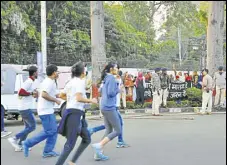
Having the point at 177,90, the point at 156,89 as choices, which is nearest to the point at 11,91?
the point at 156,89

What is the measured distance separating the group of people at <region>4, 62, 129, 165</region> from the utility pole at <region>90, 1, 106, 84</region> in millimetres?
8919

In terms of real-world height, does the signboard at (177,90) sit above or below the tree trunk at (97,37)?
below

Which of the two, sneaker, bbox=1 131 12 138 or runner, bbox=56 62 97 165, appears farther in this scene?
sneaker, bbox=1 131 12 138

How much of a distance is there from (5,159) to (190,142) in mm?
3739

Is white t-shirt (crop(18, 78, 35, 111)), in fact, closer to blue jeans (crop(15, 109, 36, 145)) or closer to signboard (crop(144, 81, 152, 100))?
blue jeans (crop(15, 109, 36, 145))

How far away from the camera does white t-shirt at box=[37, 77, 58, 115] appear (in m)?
6.93

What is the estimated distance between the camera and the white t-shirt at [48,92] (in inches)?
273

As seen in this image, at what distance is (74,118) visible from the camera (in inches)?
235

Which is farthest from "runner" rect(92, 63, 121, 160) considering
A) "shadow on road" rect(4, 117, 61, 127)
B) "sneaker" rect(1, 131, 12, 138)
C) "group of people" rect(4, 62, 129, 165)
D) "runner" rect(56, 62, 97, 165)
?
"shadow on road" rect(4, 117, 61, 127)

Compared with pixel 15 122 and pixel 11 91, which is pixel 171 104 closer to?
pixel 15 122

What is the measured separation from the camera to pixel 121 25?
29.3 metres

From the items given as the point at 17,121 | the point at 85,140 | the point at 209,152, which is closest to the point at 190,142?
the point at 209,152

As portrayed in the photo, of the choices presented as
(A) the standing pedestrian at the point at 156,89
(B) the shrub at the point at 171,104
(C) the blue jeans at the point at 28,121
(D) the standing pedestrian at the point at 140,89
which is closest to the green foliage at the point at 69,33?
(D) the standing pedestrian at the point at 140,89

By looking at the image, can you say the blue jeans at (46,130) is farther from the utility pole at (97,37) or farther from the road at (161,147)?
the utility pole at (97,37)
